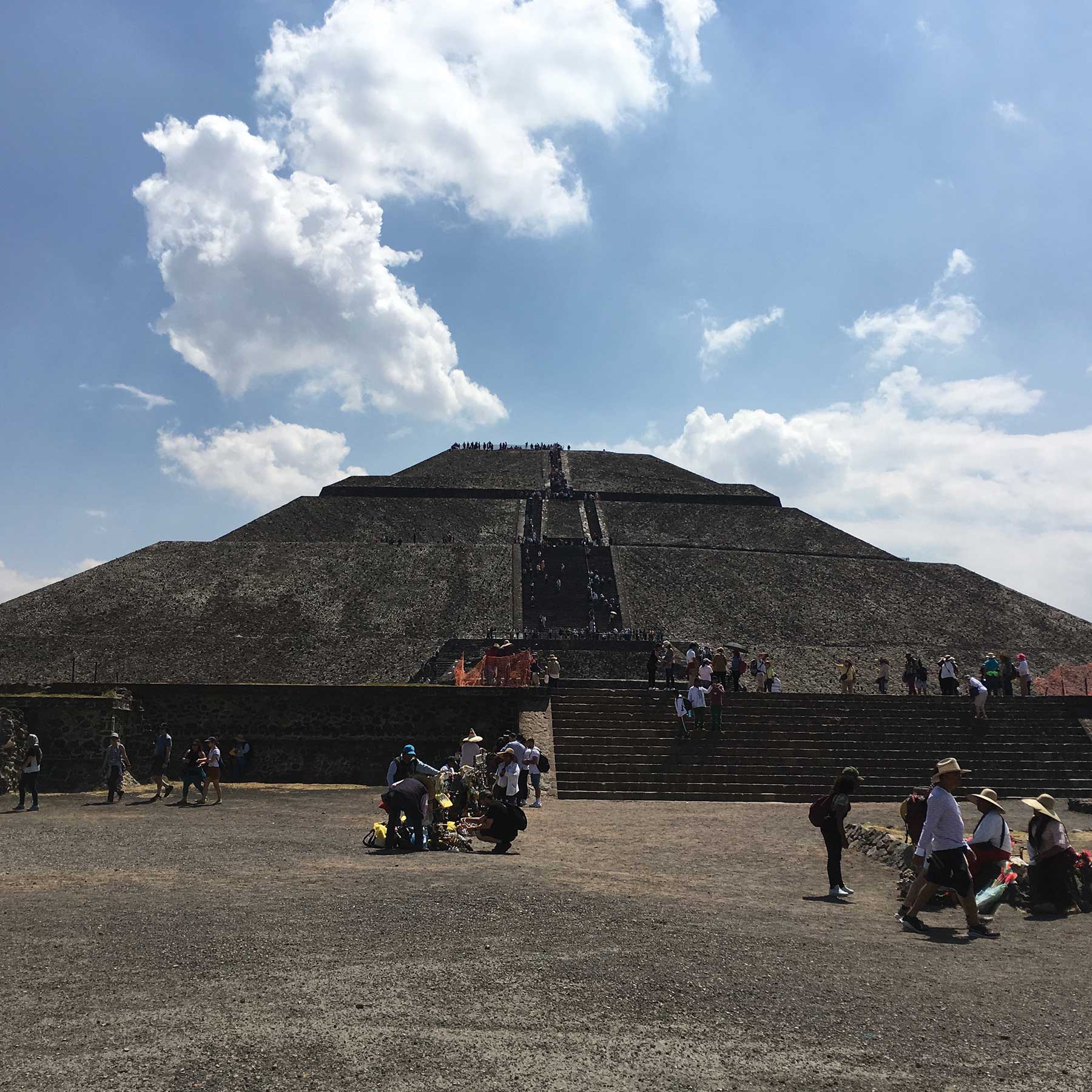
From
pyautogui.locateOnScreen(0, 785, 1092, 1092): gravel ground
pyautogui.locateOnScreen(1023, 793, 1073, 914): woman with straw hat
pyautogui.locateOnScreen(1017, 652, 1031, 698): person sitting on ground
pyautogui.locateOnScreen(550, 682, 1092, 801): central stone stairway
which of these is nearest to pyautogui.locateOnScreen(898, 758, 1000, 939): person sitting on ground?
pyautogui.locateOnScreen(0, 785, 1092, 1092): gravel ground

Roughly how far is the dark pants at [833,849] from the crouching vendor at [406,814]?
438cm

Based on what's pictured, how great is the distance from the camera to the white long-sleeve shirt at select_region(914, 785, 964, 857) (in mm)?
7398

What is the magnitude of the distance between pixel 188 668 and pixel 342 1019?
104 ft

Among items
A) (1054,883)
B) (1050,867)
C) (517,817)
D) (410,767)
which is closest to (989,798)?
A: (1050,867)

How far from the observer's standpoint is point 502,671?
2117 centimetres

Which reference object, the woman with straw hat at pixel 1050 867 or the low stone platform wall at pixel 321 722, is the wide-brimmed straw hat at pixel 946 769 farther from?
the low stone platform wall at pixel 321 722

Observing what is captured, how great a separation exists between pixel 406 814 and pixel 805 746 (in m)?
11.4

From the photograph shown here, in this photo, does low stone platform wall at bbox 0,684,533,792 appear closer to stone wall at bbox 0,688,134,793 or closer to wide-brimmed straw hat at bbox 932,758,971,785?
stone wall at bbox 0,688,134,793

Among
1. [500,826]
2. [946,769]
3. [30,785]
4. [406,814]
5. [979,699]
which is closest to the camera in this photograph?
[946,769]

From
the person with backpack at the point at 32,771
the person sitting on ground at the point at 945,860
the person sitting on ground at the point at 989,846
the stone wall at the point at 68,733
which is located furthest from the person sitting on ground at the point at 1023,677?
the person with backpack at the point at 32,771

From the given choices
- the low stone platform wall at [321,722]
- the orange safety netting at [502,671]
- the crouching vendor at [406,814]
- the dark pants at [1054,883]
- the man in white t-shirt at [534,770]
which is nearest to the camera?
the dark pants at [1054,883]

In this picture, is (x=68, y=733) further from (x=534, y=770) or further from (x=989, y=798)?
(x=989, y=798)

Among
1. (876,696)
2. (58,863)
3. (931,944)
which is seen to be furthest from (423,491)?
(931,944)

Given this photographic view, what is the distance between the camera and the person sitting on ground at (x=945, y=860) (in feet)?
24.1
